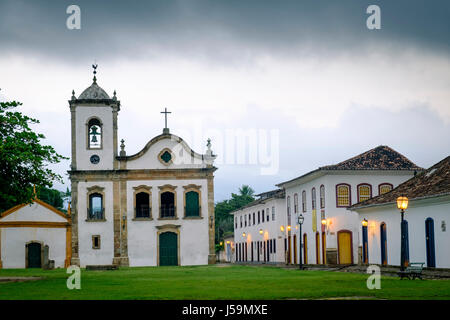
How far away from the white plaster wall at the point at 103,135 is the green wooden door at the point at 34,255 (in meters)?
7.03

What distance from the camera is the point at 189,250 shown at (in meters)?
50.9

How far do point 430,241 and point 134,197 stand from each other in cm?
2347

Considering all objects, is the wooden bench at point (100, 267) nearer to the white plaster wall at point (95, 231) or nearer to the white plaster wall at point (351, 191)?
the white plaster wall at point (95, 231)

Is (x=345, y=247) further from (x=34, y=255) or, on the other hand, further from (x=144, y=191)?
(x=34, y=255)

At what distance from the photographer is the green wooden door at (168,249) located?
50.8m

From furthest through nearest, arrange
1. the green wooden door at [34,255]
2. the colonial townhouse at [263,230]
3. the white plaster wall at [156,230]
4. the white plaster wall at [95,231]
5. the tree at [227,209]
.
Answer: the tree at [227,209] → the colonial townhouse at [263,230] → the green wooden door at [34,255] → the white plaster wall at [156,230] → the white plaster wall at [95,231]

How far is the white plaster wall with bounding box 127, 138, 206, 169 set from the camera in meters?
51.2

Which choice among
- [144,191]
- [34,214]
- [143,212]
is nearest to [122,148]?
[144,191]

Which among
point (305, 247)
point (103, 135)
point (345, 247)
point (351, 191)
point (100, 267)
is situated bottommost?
point (100, 267)

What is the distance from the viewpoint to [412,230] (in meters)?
35.0

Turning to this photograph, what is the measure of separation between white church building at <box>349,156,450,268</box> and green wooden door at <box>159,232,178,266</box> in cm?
1412

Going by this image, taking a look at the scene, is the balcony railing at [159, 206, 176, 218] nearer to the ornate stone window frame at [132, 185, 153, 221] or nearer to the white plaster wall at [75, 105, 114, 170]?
the ornate stone window frame at [132, 185, 153, 221]

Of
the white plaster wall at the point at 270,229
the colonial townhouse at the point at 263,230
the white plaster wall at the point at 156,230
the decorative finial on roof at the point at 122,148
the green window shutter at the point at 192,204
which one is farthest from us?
the colonial townhouse at the point at 263,230

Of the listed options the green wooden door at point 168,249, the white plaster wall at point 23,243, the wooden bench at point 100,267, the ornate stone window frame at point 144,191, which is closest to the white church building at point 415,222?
the green wooden door at point 168,249
